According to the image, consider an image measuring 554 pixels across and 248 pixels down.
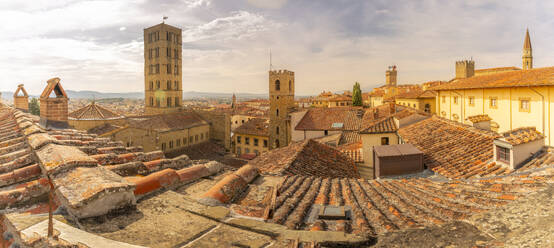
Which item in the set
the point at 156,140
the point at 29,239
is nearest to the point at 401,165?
the point at 29,239

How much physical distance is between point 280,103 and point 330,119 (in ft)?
33.3

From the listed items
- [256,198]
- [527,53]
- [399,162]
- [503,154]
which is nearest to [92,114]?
[399,162]

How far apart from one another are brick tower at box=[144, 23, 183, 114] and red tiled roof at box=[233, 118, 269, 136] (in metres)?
17.8

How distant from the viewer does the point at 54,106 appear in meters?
9.35

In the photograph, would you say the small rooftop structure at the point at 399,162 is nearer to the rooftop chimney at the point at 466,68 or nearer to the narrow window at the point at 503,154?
the narrow window at the point at 503,154

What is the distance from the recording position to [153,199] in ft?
12.6

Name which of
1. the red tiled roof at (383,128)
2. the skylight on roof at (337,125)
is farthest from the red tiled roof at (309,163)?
the skylight on roof at (337,125)

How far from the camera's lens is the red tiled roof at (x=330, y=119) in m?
33.5

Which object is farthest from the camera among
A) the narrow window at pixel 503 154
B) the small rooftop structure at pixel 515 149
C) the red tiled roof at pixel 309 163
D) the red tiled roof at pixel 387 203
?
the red tiled roof at pixel 309 163

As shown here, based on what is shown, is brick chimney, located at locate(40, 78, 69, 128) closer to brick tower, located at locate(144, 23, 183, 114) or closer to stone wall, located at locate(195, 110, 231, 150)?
stone wall, located at locate(195, 110, 231, 150)

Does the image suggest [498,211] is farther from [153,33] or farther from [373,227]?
[153,33]

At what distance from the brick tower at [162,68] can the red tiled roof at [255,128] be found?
17848 mm

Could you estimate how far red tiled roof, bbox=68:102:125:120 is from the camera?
29.5 meters

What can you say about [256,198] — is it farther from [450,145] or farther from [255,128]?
[255,128]
